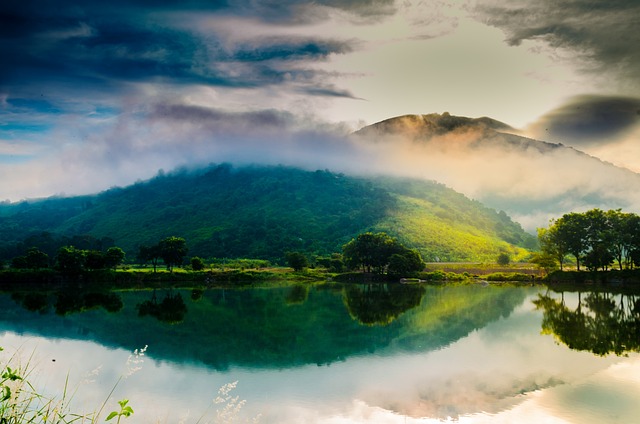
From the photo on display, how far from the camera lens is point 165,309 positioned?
4181 centimetres

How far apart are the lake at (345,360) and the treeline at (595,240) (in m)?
35.2

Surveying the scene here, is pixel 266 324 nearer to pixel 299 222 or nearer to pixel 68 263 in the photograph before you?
pixel 68 263

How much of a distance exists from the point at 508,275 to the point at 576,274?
11.1 metres

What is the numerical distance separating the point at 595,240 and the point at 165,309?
66.8m

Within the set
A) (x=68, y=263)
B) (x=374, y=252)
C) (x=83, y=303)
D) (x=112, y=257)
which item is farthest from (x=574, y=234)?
(x=68, y=263)

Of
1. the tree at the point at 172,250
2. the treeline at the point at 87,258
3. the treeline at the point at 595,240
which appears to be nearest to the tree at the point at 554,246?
the treeline at the point at 595,240

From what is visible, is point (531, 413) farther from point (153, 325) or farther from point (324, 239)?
point (324, 239)

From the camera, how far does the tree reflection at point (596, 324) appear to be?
982 inches

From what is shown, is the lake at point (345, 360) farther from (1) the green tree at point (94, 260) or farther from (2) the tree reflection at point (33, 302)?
(1) the green tree at point (94, 260)

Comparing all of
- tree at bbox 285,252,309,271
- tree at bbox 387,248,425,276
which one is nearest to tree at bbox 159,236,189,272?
tree at bbox 285,252,309,271

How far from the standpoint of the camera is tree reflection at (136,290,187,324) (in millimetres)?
36247

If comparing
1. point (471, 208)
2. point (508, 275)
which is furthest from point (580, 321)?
point (471, 208)

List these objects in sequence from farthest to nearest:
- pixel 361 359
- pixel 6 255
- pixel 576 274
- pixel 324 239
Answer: pixel 324 239, pixel 6 255, pixel 576 274, pixel 361 359

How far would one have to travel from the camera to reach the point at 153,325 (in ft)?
109
